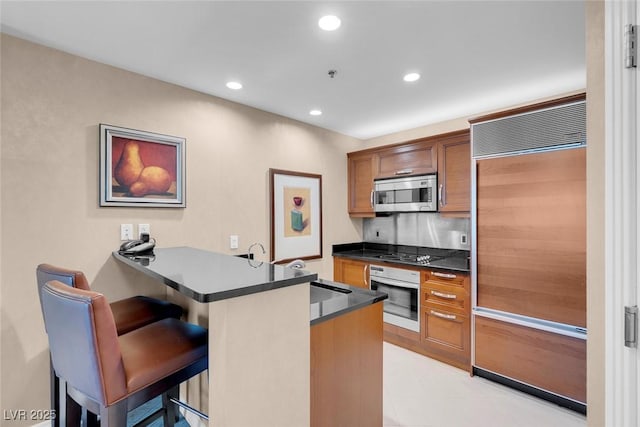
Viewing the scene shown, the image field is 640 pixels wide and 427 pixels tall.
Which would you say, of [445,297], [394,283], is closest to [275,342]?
[445,297]

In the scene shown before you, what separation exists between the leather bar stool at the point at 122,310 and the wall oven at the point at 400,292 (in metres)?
2.16

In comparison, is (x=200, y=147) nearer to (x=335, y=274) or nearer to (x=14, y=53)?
(x=14, y=53)

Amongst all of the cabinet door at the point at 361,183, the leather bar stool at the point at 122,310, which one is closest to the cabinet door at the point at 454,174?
the cabinet door at the point at 361,183

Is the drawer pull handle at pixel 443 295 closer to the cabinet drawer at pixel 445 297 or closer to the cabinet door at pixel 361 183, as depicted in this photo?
the cabinet drawer at pixel 445 297

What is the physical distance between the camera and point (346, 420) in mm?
1514

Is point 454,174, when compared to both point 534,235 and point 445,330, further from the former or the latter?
point 445,330

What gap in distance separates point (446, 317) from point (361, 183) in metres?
1.92

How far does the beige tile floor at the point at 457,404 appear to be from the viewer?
208 cm

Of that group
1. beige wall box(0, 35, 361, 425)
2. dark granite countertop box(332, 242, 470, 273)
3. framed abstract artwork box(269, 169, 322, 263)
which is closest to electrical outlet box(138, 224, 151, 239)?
beige wall box(0, 35, 361, 425)

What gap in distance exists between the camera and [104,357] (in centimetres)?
98

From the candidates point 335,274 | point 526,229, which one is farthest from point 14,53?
point 526,229

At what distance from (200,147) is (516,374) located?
3249 millimetres

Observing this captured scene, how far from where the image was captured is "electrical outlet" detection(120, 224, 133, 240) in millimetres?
2275

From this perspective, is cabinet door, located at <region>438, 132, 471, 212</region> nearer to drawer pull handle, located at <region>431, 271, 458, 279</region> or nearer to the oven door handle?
drawer pull handle, located at <region>431, 271, 458, 279</region>
